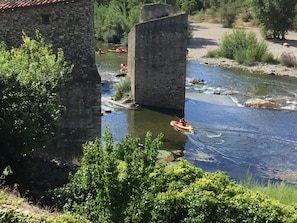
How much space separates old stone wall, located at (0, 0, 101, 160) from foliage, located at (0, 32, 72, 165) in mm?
2750

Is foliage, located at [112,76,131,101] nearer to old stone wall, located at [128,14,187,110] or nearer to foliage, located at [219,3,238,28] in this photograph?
old stone wall, located at [128,14,187,110]

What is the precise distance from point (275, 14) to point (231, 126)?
2594 centimetres

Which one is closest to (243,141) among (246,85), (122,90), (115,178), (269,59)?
(122,90)

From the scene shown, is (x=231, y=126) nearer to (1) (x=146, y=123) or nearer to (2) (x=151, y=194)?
(1) (x=146, y=123)

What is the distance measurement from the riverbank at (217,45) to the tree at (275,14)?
4.64 feet

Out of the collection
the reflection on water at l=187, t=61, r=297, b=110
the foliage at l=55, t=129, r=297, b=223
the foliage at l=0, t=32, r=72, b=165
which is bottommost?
the reflection on water at l=187, t=61, r=297, b=110

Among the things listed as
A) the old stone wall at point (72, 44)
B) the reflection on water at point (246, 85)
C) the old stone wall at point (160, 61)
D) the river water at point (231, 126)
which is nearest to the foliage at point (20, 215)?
the old stone wall at point (72, 44)

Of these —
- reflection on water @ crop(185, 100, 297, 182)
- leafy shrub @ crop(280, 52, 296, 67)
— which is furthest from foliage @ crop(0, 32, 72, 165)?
leafy shrub @ crop(280, 52, 296, 67)

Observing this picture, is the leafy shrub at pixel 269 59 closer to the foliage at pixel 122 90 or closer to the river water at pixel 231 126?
the river water at pixel 231 126

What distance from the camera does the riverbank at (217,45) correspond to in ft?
126

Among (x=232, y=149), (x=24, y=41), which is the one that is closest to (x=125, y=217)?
(x=24, y=41)

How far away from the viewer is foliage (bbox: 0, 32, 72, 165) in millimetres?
10773

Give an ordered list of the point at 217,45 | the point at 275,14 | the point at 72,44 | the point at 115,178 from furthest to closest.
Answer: the point at 217,45 < the point at 275,14 < the point at 72,44 < the point at 115,178

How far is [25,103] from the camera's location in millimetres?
11297
